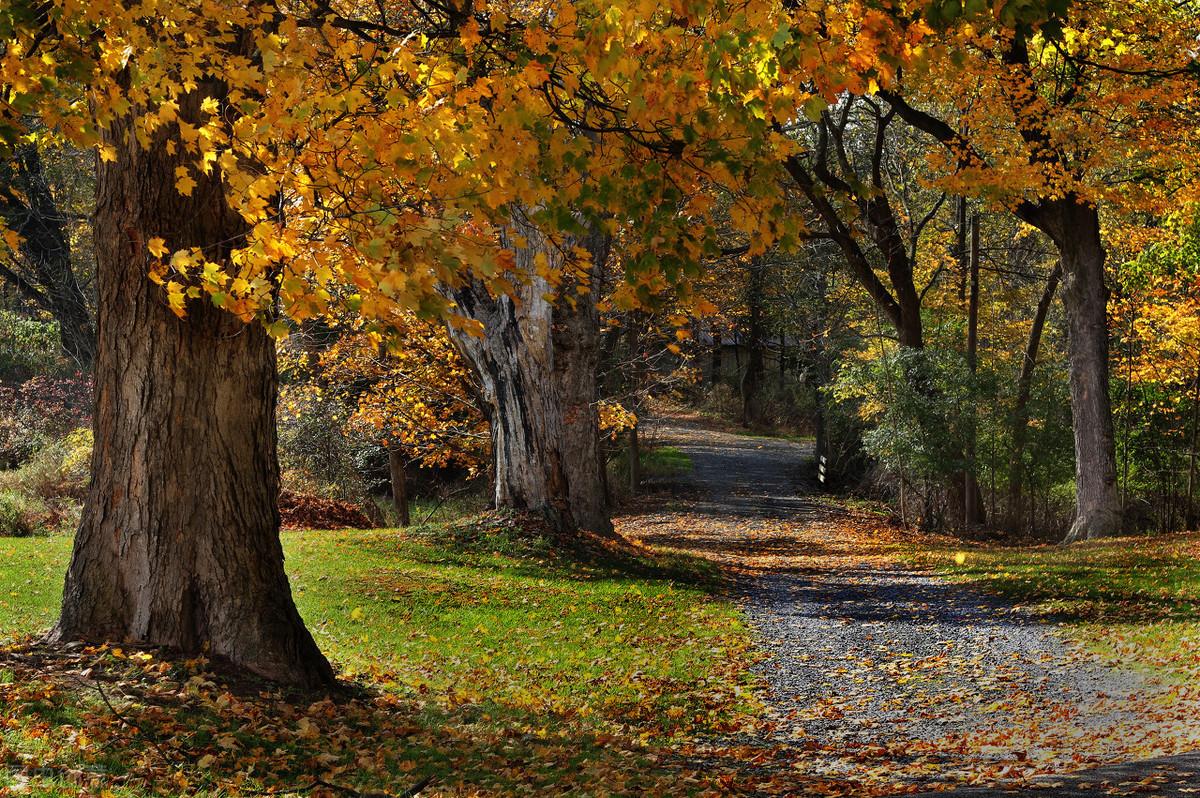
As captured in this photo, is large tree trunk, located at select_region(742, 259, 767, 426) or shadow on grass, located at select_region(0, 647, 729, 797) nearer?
shadow on grass, located at select_region(0, 647, 729, 797)

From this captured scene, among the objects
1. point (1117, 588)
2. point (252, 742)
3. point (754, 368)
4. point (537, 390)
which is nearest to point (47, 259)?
point (537, 390)

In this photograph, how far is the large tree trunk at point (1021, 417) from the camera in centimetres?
2262

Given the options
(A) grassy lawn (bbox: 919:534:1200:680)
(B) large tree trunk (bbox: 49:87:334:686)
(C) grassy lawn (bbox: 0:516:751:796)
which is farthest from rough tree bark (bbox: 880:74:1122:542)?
(B) large tree trunk (bbox: 49:87:334:686)

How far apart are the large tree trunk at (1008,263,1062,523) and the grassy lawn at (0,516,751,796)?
1045cm

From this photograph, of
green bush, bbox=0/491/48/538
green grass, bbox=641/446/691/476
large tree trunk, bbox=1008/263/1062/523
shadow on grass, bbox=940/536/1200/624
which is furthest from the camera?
green grass, bbox=641/446/691/476

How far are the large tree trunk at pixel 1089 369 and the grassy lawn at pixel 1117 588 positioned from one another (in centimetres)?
98

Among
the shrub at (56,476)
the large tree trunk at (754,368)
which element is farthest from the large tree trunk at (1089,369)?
the large tree trunk at (754,368)

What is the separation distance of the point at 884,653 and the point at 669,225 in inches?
263

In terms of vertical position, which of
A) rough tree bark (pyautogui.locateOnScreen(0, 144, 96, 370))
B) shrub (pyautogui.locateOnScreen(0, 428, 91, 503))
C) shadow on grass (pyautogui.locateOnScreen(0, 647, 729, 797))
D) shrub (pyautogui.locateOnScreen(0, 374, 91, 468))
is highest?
rough tree bark (pyautogui.locateOnScreen(0, 144, 96, 370))

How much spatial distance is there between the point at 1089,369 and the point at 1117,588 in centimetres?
592

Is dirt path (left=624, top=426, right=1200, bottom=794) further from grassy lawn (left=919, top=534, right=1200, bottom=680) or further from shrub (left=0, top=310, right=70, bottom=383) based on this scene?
shrub (left=0, top=310, right=70, bottom=383)

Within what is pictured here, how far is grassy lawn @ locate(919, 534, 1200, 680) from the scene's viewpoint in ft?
33.7

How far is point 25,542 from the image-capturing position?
14133 millimetres

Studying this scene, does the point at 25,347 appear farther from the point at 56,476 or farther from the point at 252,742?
the point at 252,742
